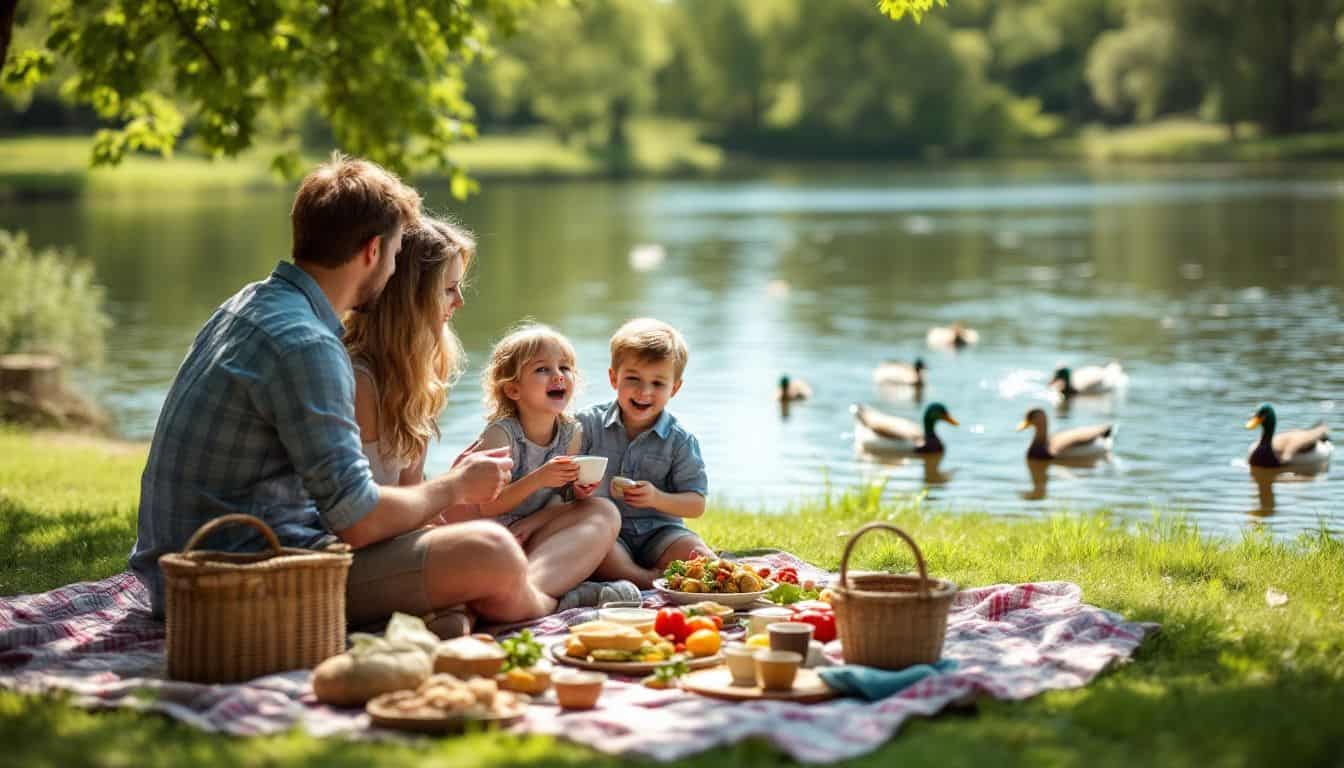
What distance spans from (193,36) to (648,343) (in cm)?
559

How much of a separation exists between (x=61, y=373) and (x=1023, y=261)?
2075 centimetres

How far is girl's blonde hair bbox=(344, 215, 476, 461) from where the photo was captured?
6332 millimetres

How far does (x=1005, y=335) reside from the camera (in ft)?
68.0

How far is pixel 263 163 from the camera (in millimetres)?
72000

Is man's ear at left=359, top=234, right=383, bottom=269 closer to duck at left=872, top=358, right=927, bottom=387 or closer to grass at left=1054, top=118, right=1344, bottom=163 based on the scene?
duck at left=872, top=358, right=927, bottom=387

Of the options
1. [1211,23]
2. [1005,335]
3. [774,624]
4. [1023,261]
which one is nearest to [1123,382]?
[1005,335]

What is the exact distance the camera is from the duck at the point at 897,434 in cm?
1338

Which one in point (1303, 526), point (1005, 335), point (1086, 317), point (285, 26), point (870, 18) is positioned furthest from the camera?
point (870, 18)

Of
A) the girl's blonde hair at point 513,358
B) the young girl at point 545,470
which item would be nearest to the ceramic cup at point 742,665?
the young girl at point 545,470

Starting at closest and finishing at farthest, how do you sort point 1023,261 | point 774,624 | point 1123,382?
point 774,624, point 1123,382, point 1023,261

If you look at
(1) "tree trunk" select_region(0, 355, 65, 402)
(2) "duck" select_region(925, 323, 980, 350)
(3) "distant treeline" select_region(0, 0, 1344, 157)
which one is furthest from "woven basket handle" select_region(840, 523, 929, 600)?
(3) "distant treeline" select_region(0, 0, 1344, 157)

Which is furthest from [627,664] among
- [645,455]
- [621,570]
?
[645,455]

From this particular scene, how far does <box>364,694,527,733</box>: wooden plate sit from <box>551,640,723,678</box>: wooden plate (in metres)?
0.72

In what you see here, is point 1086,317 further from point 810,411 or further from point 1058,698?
point 1058,698
